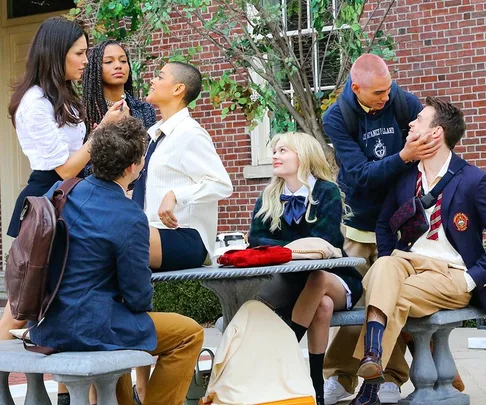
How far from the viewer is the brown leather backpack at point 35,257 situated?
426cm

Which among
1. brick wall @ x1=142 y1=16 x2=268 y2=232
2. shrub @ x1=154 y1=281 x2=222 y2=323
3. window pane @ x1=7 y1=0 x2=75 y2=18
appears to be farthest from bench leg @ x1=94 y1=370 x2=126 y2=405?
window pane @ x1=7 y1=0 x2=75 y2=18

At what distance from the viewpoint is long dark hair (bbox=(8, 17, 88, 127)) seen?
518 cm

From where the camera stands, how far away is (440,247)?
5625 mm

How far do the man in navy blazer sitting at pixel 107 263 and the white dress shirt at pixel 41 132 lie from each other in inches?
24.6

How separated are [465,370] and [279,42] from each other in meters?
4.10

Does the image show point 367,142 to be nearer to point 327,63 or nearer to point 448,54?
point 448,54

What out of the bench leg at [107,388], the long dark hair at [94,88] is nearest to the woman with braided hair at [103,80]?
the long dark hair at [94,88]

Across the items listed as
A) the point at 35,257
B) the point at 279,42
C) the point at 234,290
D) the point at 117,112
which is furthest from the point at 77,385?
the point at 279,42

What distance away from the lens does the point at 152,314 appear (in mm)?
4660

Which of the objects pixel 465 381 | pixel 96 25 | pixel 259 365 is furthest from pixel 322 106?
pixel 259 365

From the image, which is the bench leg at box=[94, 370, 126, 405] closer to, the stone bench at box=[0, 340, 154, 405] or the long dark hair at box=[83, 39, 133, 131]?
the stone bench at box=[0, 340, 154, 405]

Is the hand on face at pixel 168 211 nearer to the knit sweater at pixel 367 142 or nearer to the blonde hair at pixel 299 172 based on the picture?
the blonde hair at pixel 299 172

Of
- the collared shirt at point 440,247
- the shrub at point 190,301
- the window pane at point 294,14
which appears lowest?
the shrub at point 190,301

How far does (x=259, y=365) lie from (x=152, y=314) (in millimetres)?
696
